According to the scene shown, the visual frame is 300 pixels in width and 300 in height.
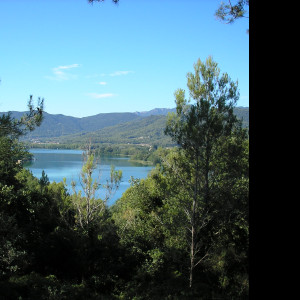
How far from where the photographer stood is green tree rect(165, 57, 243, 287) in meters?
7.23

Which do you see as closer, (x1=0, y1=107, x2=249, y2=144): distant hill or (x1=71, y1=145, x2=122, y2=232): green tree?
(x1=71, y1=145, x2=122, y2=232): green tree

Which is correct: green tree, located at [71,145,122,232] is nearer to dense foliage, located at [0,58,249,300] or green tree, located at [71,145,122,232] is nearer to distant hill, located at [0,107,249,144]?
dense foliage, located at [0,58,249,300]

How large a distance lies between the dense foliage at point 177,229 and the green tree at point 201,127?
2cm

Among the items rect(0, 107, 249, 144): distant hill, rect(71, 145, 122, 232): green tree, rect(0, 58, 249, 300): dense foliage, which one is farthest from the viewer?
rect(0, 107, 249, 144): distant hill

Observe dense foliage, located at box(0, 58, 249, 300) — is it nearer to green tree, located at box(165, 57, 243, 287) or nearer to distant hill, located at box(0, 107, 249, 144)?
green tree, located at box(165, 57, 243, 287)

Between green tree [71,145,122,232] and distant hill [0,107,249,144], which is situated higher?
distant hill [0,107,249,144]

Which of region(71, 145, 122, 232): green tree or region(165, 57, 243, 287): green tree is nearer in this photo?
region(165, 57, 243, 287): green tree

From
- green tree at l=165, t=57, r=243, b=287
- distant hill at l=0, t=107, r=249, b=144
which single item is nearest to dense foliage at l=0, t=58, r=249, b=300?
green tree at l=165, t=57, r=243, b=287

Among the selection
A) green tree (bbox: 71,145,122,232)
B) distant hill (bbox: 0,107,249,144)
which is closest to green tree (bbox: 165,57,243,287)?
green tree (bbox: 71,145,122,232)

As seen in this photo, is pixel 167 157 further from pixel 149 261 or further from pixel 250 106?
pixel 250 106

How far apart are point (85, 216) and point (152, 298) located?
12.4 ft

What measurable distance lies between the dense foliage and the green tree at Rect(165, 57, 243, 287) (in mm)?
24

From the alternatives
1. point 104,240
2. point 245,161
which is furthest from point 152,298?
point 245,161

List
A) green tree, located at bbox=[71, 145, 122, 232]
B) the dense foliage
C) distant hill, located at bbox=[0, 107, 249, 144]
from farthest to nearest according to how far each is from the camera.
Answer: distant hill, located at bbox=[0, 107, 249, 144]
green tree, located at bbox=[71, 145, 122, 232]
the dense foliage
